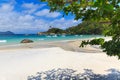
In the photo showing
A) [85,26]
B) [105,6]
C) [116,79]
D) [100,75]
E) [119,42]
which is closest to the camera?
[105,6]

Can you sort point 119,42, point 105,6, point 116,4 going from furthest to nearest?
point 119,42, point 116,4, point 105,6

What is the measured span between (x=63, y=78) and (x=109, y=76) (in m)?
1.87

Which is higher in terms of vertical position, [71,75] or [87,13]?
[87,13]

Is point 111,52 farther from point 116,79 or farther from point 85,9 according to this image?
point 116,79

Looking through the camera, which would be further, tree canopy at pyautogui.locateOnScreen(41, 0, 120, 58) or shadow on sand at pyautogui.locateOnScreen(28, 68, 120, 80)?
shadow on sand at pyautogui.locateOnScreen(28, 68, 120, 80)

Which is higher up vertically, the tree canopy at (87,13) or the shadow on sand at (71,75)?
the tree canopy at (87,13)

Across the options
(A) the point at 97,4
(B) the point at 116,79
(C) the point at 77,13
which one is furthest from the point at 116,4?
(B) the point at 116,79

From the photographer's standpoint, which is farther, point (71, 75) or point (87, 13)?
point (71, 75)

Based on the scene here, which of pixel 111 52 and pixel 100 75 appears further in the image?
→ pixel 100 75

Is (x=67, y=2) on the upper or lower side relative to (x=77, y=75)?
upper

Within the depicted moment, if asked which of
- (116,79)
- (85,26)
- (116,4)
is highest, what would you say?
(116,4)

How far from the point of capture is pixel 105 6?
3.01 metres

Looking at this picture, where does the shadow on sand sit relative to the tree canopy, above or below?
below

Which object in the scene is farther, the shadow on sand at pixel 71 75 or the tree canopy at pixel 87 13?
the shadow on sand at pixel 71 75
